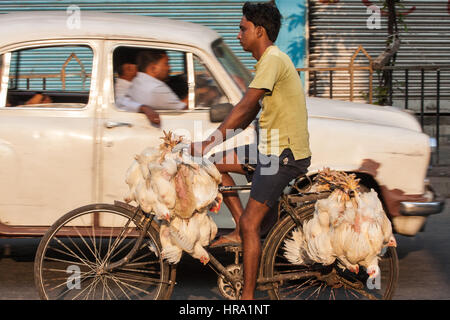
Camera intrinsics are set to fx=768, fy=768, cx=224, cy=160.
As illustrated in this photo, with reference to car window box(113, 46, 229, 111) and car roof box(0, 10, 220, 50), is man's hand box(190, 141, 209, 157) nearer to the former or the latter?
car window box(113, 46, 229, 111)

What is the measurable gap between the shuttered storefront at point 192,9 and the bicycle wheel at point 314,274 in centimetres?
884

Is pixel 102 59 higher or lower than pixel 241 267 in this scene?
Answer: higher

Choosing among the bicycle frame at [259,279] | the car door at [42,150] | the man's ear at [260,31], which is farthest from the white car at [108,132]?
the man's ear at [260,31]

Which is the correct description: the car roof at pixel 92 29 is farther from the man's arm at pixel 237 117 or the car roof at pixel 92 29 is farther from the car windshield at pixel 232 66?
the man's arm at pixel 237 117

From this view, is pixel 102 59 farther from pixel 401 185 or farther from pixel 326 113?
pixel 401 185

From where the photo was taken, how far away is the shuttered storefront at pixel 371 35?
1336 centimetres

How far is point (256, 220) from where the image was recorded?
4.36 meters

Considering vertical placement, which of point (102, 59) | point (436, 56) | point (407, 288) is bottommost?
point (407, 288)

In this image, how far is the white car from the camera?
5383 millimetres

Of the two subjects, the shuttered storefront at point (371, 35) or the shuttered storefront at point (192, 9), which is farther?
the shuttered storefront at point (371, 35)

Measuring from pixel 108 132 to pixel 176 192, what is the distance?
132cm

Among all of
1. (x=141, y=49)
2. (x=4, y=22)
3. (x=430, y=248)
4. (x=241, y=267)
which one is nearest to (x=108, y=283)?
(x=241, y=267)

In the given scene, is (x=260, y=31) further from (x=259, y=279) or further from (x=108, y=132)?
(x=108, y=132)
